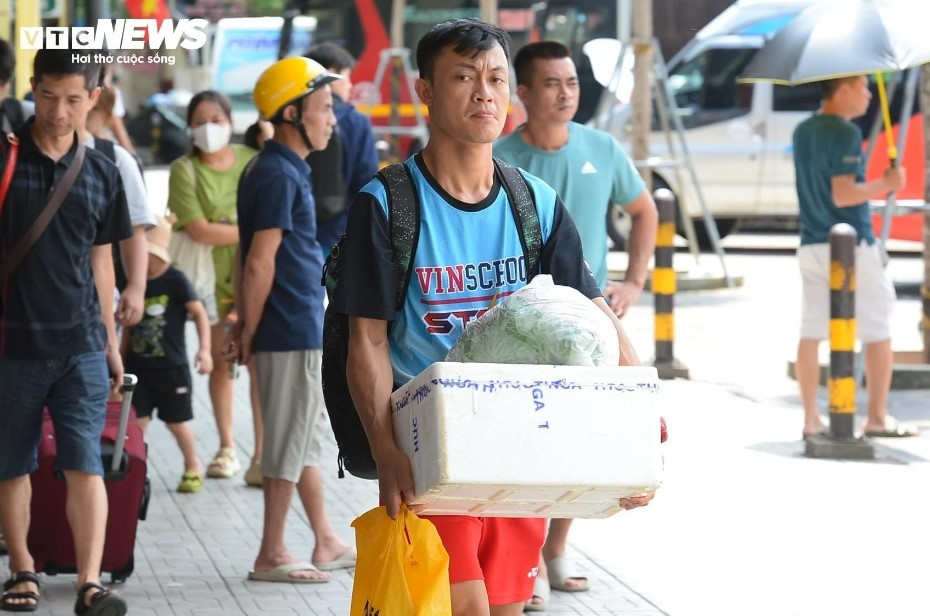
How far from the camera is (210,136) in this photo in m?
8.20

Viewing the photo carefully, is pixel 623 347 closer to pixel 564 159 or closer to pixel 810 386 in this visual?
pixel 564 159

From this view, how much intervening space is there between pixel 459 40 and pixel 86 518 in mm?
2654

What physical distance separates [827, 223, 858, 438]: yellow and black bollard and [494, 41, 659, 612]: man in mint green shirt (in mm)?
2484

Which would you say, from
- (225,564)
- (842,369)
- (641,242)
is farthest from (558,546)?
(842,369)

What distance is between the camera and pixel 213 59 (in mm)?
33406

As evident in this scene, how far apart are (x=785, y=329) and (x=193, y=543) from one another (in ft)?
26.1

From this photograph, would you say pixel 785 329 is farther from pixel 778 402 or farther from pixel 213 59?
pixel 213 59

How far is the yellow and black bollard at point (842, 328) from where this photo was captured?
27.9ft

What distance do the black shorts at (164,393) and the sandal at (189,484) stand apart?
0.36 metres

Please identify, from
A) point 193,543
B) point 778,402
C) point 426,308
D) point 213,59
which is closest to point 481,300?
point 426,308

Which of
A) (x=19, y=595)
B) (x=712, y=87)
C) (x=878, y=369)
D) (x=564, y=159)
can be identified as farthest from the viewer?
(x=712, y=87)

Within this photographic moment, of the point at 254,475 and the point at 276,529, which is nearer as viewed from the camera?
the point at 276,529

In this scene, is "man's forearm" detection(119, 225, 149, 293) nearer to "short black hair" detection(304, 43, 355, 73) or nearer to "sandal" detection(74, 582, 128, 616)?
"sandal" detection(74, 582, 128, 616)

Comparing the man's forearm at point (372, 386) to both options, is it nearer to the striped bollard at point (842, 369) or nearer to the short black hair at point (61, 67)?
the short black hair at point (61, 67)
